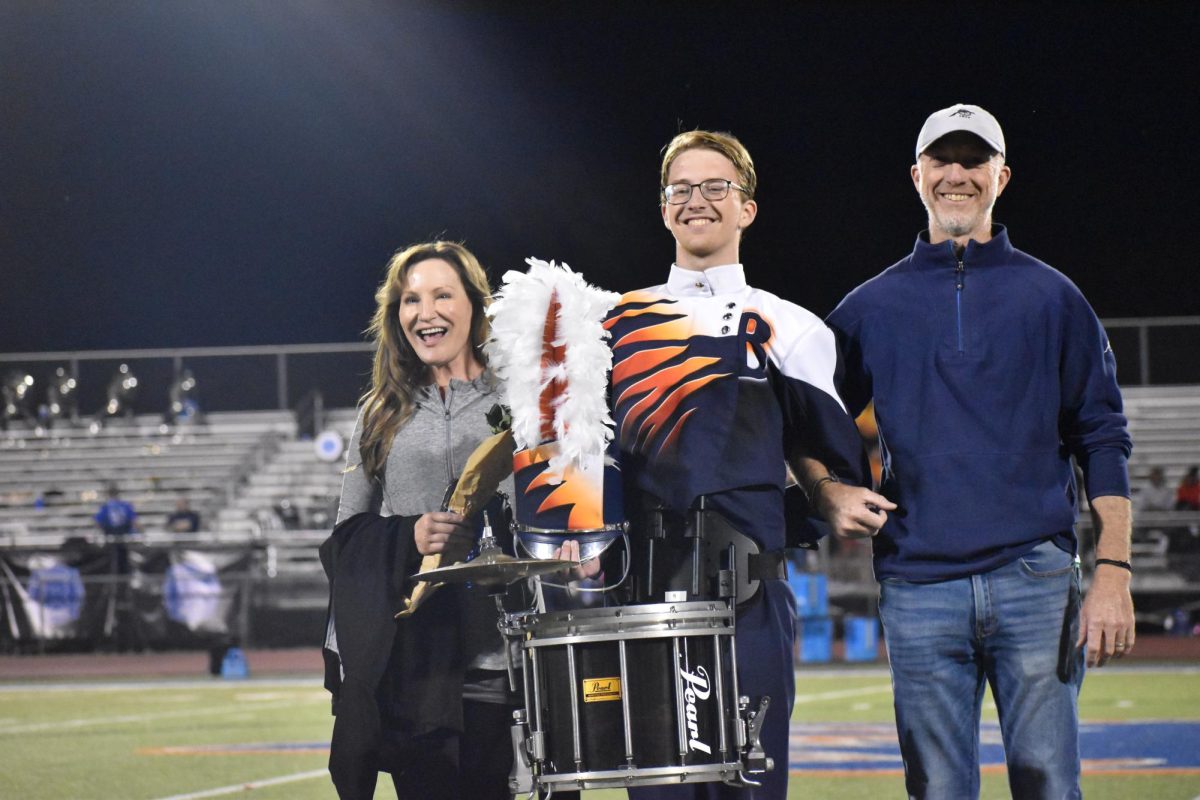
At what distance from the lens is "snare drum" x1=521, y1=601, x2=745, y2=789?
10.9 feet

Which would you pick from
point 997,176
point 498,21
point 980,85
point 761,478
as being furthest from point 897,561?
point 498,21

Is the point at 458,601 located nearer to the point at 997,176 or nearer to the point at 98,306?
the point at 997,176

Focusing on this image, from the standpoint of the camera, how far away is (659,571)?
365cm

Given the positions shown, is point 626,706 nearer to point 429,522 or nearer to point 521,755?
point 521,755

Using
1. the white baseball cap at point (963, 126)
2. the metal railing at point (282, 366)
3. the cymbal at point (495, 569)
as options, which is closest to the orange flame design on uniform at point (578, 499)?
A: the cymbal at point (495, 569)

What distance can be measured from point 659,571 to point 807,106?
2475cm

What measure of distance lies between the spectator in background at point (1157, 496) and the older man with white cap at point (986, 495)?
15.7m

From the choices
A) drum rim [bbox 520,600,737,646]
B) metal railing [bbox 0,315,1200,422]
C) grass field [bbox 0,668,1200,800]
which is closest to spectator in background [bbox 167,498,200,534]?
metal railing [bbox 0,315,1200,422]

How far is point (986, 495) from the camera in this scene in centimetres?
387

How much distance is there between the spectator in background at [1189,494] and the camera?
60.0ft

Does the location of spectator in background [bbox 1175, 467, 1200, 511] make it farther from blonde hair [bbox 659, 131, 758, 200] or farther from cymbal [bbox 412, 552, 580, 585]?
cymbal [bbox 412, 552, 580, 585]

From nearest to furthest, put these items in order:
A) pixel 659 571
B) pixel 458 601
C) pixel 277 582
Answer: pixel 659 571 < pixel 458 601 < pixel 277 582

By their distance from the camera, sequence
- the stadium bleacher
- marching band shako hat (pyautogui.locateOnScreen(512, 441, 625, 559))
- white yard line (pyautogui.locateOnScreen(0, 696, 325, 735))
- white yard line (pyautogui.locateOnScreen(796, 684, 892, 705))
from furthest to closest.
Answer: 1. the stadium bleacher
2. white yard line (pyautogui.locateOnScreen(796, 684, 892, 705))
3. white yard line (pyautogui.locateOnScreen(0, 696, 325, 735))
4. marching band shako hat (pyautogui.locateOnScreen(512, 441, 625, 559))

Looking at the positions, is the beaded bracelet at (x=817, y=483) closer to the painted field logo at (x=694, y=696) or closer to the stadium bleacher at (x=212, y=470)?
the painted field logo at (x=694, y=696)
